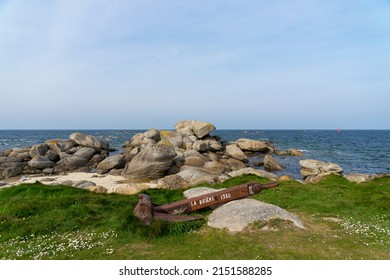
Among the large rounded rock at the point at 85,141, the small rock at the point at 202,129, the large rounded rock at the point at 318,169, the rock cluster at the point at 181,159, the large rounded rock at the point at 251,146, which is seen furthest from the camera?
the large rounded rock at the point at 251,146

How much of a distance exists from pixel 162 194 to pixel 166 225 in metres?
8.87

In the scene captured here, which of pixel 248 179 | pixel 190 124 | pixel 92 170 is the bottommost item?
pixel 92 170

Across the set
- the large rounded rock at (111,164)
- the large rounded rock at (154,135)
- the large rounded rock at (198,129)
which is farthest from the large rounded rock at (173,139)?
the large rounded rock at (111,164)

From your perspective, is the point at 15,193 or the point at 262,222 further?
the point at 15,193

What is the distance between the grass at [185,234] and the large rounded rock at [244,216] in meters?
0.38

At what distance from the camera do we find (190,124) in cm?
6050

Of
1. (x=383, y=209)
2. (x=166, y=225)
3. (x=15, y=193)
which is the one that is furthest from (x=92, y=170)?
(x=383, y=209)

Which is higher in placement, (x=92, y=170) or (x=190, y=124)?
(x=190, y=124)

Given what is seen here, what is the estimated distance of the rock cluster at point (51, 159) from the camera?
1545 inches

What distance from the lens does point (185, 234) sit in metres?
10.6

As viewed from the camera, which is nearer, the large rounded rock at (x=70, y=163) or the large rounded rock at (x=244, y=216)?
the large rounded rock at (x=244, y=216)

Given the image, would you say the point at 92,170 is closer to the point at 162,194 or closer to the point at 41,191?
the point at 41,191

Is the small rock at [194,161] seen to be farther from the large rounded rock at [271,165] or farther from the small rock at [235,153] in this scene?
the large rounded rock at [271,165]

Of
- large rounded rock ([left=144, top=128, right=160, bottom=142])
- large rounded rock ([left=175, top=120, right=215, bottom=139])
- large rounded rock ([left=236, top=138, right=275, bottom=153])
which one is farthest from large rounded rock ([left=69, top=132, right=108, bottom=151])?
large rounded rock ([left=236, top=138, right=275, bottom=153])
